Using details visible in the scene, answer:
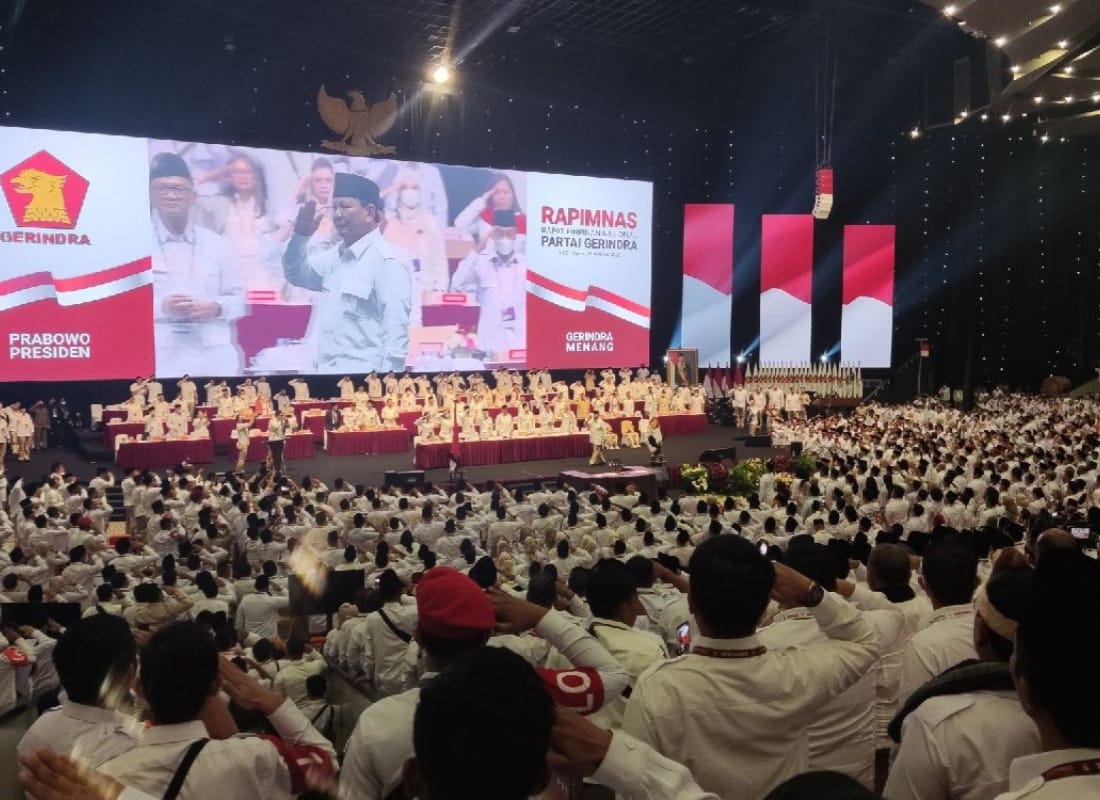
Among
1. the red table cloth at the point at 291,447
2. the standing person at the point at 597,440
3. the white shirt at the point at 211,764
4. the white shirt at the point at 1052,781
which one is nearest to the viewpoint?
the white shirt at the point at 1052,781

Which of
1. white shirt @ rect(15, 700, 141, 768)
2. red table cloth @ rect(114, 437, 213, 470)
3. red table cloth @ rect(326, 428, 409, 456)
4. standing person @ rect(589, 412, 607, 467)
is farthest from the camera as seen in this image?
red table cloth @ rect(326, 428, 409, 456)

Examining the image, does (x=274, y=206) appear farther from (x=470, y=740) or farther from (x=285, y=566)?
(x=470, y=740)

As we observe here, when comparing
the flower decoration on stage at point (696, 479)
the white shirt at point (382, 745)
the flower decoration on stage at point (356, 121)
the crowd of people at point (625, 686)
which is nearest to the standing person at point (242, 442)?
the flower decoration on stage at point (356, 121)

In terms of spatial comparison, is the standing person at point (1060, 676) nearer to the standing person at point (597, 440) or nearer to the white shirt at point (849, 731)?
the white shirt at point (849, 731)

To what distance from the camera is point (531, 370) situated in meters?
20.9

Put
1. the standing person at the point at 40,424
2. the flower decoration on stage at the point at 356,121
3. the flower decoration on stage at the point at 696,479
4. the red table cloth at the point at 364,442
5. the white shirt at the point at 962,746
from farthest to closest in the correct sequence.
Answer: the flower decoration on stage at the point at 356,121 < the red table cloth at the point at 364,442 < the standing person at the point at 40,424 < the flower decoration on stage at the point at 696,479 < the white shirt at the point at 962,746

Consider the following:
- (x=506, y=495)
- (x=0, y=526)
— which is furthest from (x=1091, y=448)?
(x=0, y=526)

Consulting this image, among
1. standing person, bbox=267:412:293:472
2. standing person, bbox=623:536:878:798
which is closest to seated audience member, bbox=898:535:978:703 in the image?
standing person, bbox=623:536:878:798

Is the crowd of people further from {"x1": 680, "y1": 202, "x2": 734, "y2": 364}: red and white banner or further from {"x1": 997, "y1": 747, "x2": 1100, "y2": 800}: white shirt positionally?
{"x1": 680, "y1": 202, "x2": 734, "y2": 364}: red and white banner

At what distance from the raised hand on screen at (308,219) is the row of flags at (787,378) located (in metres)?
10.3

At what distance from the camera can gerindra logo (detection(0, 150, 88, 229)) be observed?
1482cm

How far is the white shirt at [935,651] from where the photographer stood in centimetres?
261

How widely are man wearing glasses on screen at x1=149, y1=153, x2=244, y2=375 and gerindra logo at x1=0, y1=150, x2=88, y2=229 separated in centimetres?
127

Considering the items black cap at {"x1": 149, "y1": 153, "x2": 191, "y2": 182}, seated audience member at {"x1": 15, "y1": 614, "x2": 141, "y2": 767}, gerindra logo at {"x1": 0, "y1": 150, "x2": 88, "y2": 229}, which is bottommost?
seated audience member at {"x1": 15, "y1": 614, "x2": 141, "y2": 767}
